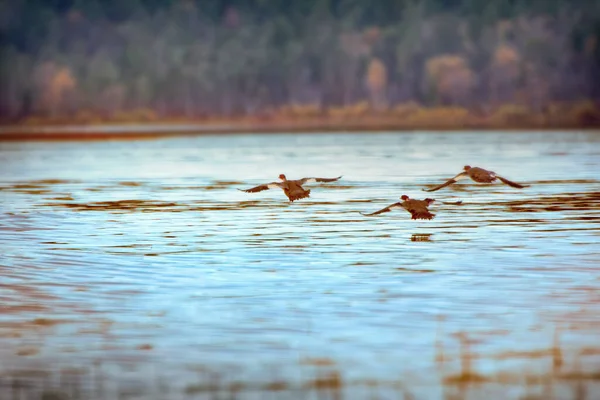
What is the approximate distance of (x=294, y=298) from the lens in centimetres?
1680

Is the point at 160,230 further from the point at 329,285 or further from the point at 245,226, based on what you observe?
the point at 329,285

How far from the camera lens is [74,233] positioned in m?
27.4

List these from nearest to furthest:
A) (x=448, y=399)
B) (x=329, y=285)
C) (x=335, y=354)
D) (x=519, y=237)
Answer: (x=448, y=399), (x=335, y=354), (x=329, y=285), (x=519, y=237)

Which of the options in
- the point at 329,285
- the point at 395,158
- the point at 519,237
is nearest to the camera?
the point at 329,285

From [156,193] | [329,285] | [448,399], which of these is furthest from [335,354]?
[156,193]

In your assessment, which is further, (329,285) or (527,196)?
(527,196)

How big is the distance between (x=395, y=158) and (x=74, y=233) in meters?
50.0

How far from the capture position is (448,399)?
11.1m

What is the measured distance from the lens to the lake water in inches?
483

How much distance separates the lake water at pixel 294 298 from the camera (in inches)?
483

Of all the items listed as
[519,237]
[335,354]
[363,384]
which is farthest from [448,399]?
[519,237]

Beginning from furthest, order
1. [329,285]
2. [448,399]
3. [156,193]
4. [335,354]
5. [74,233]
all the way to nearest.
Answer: [156,193] → [74,233] → [329,285] → [335,354] → [448,399]

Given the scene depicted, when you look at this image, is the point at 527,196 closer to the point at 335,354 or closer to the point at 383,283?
the point at 383,283

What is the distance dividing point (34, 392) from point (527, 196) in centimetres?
2854
